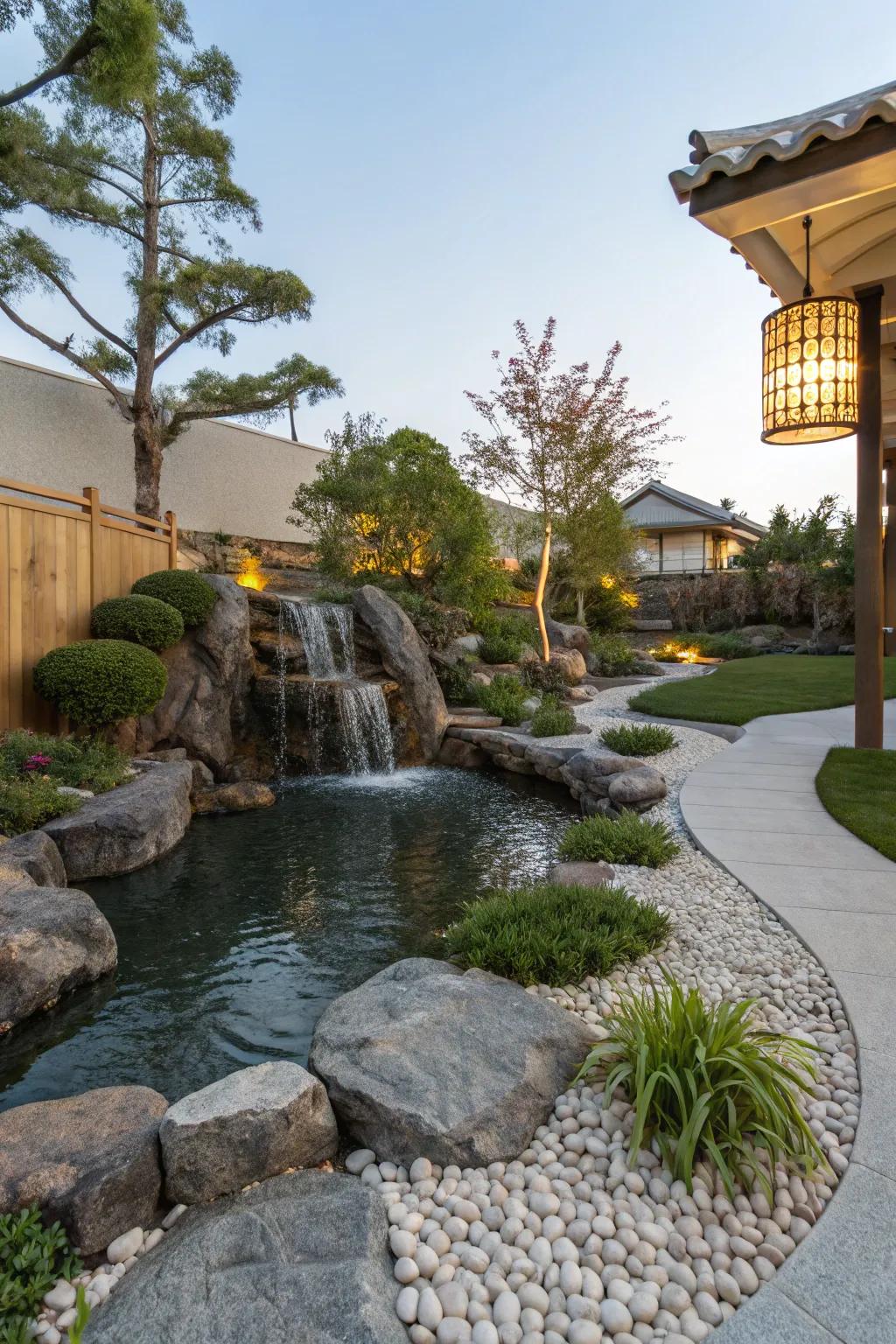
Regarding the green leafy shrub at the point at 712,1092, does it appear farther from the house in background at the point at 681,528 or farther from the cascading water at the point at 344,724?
the house in background at the point at 681,528

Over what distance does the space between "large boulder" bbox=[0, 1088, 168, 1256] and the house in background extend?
89.5 ft

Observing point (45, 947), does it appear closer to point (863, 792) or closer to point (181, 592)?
point (863, 792)

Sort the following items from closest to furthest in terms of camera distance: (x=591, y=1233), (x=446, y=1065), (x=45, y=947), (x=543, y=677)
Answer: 1. (x=591, y=1233)
2. (x=446, y=1065)
3. (x=45, y=947)
4. (x=543, y=677)

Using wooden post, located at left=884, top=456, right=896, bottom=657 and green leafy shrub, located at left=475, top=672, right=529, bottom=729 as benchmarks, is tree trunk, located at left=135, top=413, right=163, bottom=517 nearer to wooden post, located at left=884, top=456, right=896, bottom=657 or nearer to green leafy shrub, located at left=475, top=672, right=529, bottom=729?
green leafy shrub, located at left=475, top=672, right=529, bottom=729

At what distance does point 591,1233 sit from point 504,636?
12101mm

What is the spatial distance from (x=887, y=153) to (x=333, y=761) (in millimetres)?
7472

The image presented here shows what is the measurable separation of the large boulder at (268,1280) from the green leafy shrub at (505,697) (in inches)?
310

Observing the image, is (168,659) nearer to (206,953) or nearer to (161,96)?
Answer: (206,953)

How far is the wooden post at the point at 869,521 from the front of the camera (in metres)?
5.20

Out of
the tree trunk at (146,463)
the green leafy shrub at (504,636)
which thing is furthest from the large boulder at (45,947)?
the tree trunk at (146,463)

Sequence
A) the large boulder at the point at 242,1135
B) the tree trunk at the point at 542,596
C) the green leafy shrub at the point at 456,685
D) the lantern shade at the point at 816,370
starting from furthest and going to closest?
1. the tree trunk at the point at 542,596
2. the green leafy shrub at the point at 456,685
3. the lantern shade at the point at 816,370
4. the large boulder at the point at 242,1135

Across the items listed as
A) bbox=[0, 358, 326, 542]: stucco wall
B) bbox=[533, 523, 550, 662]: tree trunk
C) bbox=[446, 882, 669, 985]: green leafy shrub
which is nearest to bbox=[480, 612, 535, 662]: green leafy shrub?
bbox=[533, 523, 550, 662]: tree trunk

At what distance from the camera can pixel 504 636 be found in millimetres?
13516

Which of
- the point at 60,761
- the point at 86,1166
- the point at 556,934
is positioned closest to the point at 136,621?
the point at 60,761
